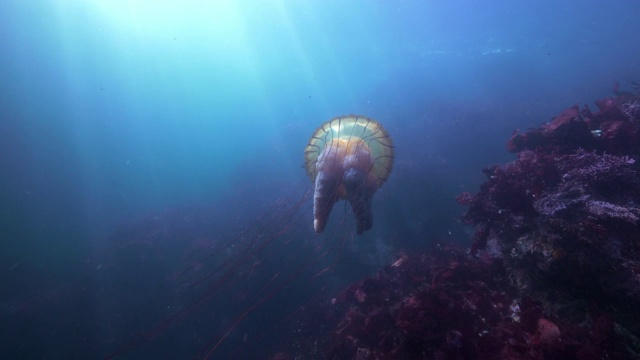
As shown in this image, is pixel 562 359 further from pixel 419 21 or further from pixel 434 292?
pixel 419 21

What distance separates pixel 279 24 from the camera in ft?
141

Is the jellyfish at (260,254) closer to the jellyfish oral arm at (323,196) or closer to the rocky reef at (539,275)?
the jellyfish oral arm at (323,196)

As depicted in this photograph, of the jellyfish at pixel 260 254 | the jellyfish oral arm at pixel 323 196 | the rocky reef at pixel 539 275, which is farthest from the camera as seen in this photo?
the jellyfish at pixel 260 254

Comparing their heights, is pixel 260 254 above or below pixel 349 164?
below

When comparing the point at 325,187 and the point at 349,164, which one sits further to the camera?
the point at 349,164

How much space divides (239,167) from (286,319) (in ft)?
82.1

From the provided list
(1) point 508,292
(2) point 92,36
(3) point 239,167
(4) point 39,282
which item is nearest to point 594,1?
(3) point 239,167

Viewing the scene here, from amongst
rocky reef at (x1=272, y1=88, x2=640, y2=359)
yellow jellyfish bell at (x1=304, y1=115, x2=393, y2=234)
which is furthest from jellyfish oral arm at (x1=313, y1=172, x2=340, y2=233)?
rocky reef at (x1=272, y1=88, x2=640, y2=359)

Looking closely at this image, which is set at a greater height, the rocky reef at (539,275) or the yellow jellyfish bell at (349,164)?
the yellow jellyfish bell at (349,164)

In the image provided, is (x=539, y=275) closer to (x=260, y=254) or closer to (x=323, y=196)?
(x=323, y=196)

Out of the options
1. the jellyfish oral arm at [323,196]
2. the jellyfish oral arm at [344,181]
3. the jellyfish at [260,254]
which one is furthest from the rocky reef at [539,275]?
the jellyfish oral arm at [323,196]


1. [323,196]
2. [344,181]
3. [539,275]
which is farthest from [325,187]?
[539,275]

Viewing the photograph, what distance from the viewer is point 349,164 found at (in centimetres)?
457

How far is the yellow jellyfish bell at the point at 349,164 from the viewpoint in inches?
172
